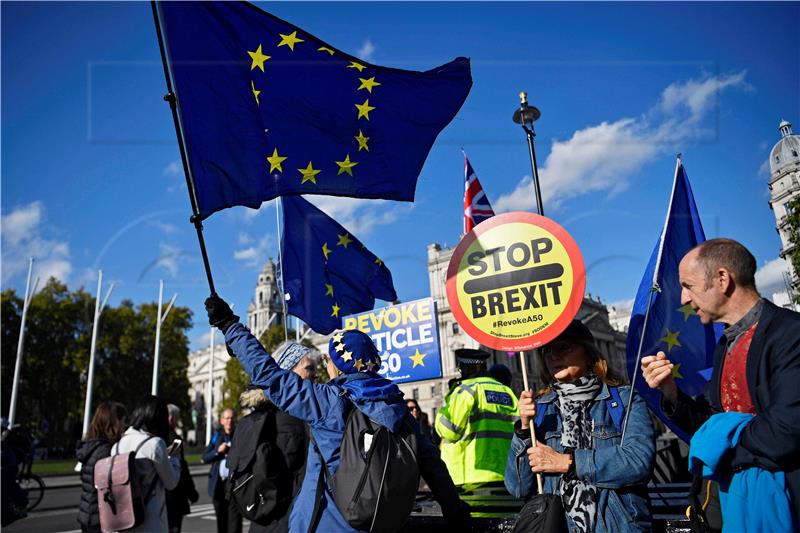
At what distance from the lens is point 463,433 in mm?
4555

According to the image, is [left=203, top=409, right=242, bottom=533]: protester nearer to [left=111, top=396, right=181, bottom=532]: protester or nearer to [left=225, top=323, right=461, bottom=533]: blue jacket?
[left=111, top=396, right=181, bottom=532]: protester

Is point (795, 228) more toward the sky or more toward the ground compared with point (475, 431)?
more toward the sky

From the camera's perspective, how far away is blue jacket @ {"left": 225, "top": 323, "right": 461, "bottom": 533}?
113 inches

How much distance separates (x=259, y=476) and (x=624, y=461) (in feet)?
8.11

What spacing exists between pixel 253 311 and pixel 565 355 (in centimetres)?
11266

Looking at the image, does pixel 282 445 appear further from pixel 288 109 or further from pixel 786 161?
pixel 786 161

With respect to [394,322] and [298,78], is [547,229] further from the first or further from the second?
[394,322]

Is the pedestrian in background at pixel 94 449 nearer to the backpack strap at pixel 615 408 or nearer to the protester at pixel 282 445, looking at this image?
the protester at pixel 282 445

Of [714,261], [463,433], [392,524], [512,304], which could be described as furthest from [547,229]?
[463,433]

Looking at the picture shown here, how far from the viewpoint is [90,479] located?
4.40m

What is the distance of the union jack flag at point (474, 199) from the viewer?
10075 mm

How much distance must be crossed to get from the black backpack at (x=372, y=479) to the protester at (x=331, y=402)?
0.20 ft

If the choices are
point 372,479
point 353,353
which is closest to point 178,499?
point 353,353

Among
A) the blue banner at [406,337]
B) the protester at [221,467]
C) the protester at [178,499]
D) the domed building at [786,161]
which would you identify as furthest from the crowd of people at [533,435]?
the domed building at [786,161]
